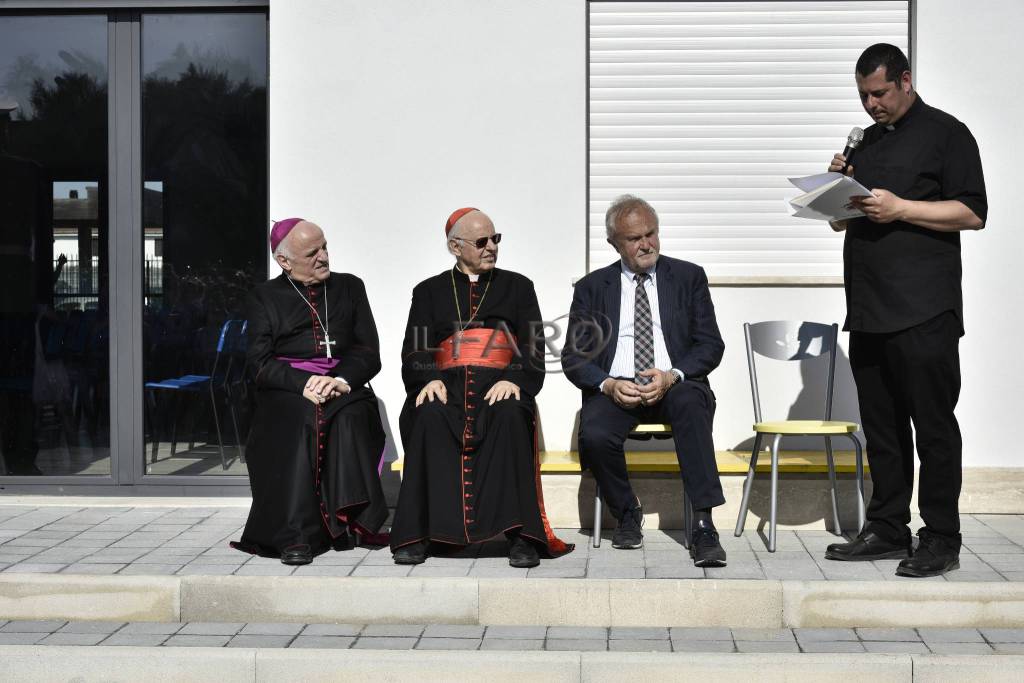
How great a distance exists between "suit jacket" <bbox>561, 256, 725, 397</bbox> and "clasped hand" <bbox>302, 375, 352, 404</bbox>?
1083 mm

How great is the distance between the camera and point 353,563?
5.32 metres

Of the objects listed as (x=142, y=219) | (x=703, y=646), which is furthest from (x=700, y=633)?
(x=142, y=219)

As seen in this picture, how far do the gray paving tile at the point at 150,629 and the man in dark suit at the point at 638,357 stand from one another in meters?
1.95

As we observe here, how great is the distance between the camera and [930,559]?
4949 mm

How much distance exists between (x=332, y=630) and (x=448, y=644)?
507mm

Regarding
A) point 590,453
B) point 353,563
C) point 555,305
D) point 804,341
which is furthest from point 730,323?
point 353,563

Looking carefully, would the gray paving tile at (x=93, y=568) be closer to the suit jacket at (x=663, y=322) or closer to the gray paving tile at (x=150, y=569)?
the gray paving tile at (x=150, y=569)

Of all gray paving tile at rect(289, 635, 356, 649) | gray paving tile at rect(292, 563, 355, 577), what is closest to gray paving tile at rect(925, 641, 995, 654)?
gray paving tile at rect(289, 635, 356, 649)

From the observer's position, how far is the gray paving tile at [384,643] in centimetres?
438

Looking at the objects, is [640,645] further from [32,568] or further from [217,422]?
[217,422]

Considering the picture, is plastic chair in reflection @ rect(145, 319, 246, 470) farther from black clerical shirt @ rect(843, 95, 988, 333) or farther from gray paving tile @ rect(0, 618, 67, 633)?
black clerical shirt @ rect(843, 95, 988, 333)

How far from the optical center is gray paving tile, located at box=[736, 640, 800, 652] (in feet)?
14.2

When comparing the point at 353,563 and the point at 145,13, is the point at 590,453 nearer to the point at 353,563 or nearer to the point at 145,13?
the point at 353,563

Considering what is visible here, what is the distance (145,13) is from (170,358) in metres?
2.00
